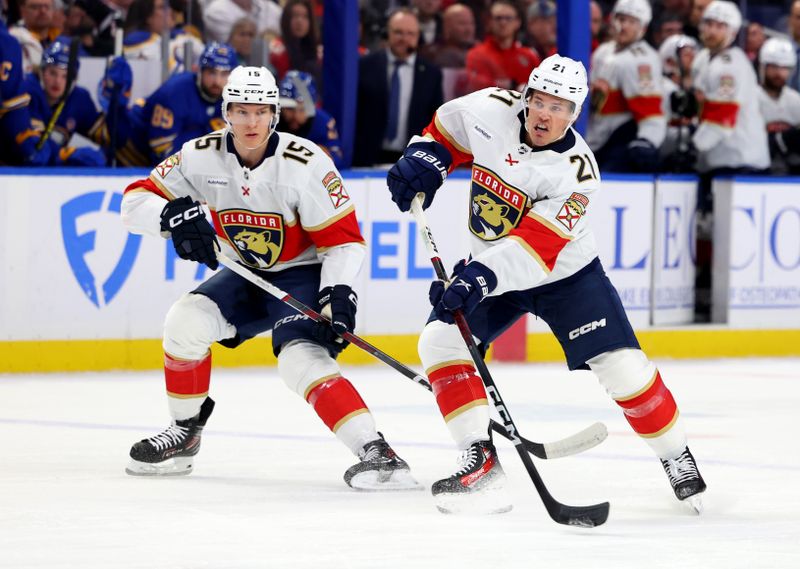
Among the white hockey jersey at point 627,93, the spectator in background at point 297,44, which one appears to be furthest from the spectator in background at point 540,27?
the spectator in background at point 297,44

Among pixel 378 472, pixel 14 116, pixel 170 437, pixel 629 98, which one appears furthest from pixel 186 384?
pixel 629 98

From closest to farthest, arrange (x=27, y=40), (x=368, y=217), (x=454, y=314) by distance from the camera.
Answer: (x=454, y=314)
(x=27, y=40)
(x=368, y=217)

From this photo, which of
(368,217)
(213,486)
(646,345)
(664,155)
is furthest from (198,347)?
(664,155)

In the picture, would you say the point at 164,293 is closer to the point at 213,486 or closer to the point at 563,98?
the point at 213,486

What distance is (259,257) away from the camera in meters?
4.86

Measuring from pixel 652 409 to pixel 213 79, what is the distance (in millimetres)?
3647

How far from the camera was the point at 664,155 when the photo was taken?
9141mm

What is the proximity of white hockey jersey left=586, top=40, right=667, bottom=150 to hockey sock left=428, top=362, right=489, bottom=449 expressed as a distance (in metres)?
4.48

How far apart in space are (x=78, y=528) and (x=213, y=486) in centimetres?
78

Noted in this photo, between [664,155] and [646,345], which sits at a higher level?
[664,155]

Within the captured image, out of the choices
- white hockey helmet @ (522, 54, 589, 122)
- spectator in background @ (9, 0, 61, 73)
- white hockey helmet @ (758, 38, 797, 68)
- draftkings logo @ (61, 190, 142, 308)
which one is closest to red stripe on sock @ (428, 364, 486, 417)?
white hockey helmet @ (522, 54, 589, 122)

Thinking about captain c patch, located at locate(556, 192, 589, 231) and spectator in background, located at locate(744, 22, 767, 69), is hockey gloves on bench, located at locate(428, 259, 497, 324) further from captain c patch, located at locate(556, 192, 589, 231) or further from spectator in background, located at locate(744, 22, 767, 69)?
spectator in background, located at locate(744, 22, 767, 69)

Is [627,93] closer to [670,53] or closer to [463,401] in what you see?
[670,53]

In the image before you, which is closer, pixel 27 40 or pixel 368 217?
pixel 27 40
